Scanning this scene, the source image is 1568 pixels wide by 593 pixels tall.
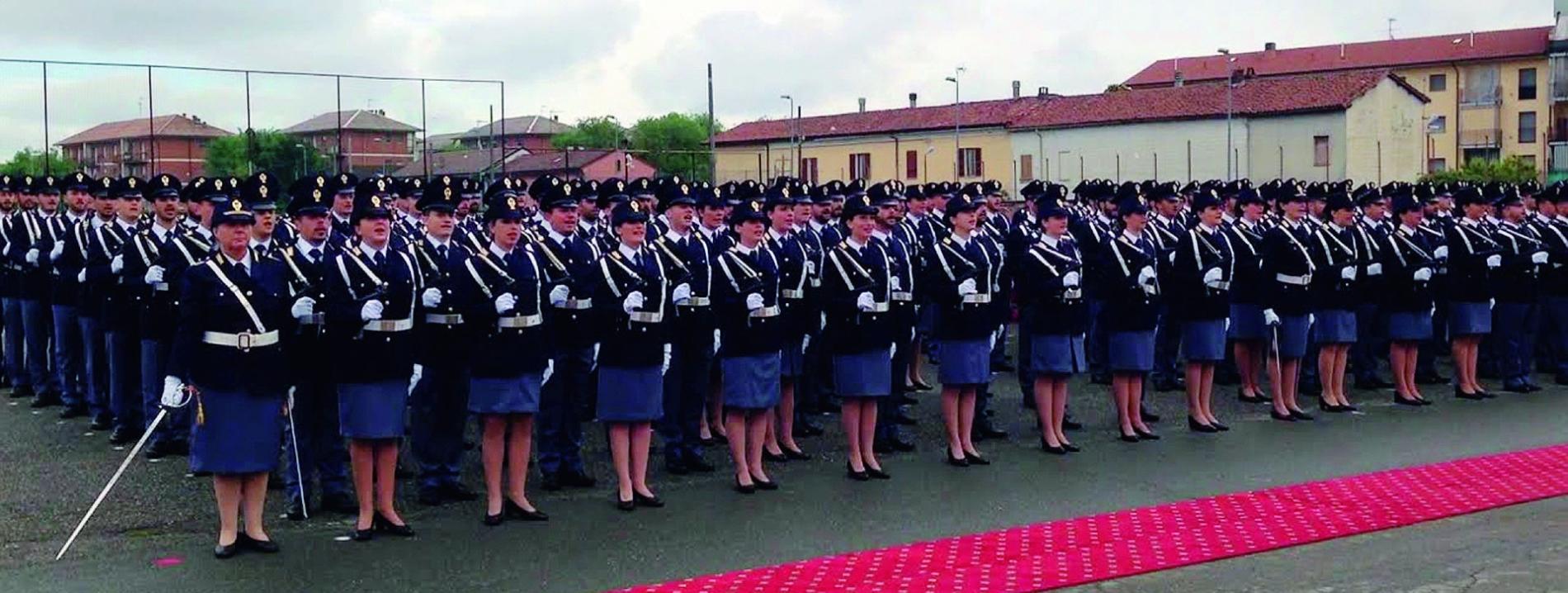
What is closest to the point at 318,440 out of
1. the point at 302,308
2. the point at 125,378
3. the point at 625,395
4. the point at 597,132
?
the point at 302,308

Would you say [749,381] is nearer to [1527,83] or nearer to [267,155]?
[267,155]

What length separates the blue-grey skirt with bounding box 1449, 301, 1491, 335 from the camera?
46.1ft

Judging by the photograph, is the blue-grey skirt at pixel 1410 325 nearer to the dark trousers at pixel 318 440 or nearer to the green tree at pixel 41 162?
the dark trousers at pixel 318 440

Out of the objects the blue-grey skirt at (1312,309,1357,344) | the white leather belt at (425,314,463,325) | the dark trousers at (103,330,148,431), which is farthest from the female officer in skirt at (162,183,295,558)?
the blue-grey skirt at (1312,309,1357,344)

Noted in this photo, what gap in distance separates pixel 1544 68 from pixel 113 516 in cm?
7223

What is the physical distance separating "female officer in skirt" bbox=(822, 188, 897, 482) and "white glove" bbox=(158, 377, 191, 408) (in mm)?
4217

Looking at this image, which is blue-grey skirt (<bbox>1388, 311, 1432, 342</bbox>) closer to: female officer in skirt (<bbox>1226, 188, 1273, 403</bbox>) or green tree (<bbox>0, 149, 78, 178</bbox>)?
female officer in skirt (<bbox>1226, 188, 1273, 403</bbox>)

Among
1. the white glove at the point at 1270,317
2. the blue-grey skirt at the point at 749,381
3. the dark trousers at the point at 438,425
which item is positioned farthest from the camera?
the white glove at the point at 1270,317

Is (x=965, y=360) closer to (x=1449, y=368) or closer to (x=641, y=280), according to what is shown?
(x=641, y=280)

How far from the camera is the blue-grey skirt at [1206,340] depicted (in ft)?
40.0

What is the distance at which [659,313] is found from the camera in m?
9.41

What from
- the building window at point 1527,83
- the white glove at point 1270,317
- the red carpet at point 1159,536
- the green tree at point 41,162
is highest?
the building window at point 1527,83

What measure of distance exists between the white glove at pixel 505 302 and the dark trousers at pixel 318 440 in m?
1.20

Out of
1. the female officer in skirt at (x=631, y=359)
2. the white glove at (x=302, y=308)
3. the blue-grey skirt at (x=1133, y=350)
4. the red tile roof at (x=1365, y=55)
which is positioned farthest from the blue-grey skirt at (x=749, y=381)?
the red tile roof at (x=1365, y=55)
